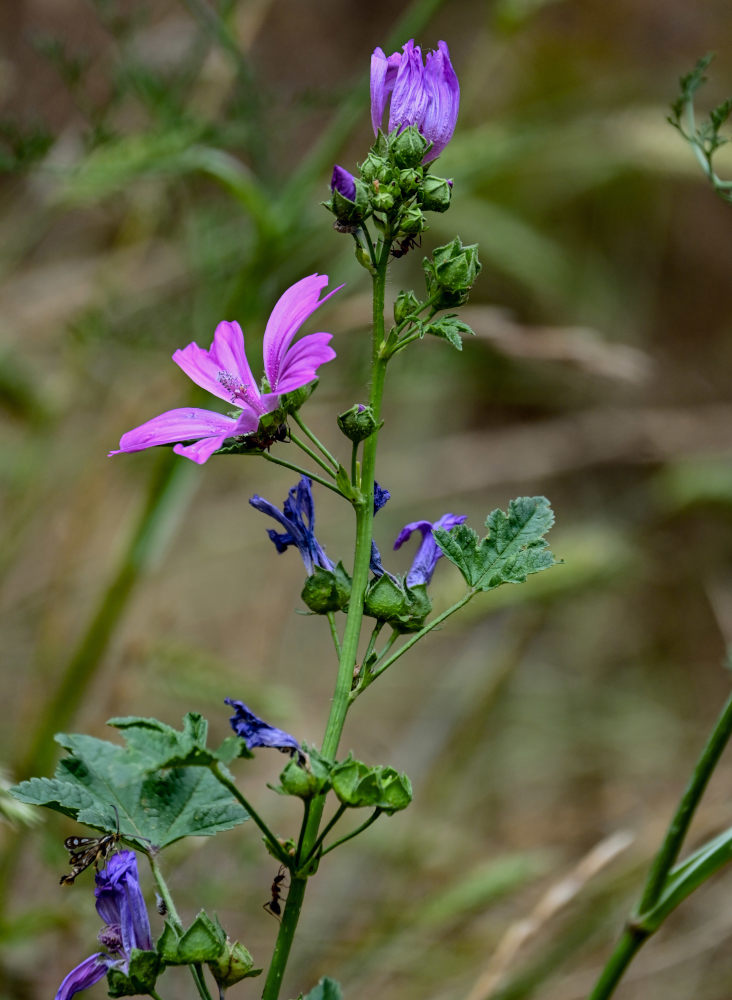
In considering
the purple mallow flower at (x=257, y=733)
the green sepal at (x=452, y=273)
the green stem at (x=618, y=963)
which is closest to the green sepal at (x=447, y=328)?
the green sepal at (x=452, y=273)

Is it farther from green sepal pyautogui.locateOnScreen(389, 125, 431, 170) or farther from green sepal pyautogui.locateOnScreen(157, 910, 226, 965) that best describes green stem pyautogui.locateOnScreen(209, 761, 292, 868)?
green sepal pyautogui.locateOnScreen(389, 125, 431, 170)

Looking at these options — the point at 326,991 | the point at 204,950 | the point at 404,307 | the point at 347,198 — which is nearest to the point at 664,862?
the point at 326,991

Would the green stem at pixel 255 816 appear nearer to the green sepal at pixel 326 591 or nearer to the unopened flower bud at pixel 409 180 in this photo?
the green sepal at pixel 326 591

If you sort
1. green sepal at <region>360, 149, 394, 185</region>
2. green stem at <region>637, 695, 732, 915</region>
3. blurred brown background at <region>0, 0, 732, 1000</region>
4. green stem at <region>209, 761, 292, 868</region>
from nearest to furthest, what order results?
green stem at <region>209, 761, 292, 868</region> → green sepal at <region>360, 149, 394, 185</region> → green stem at <region>637, 695, 732, 915</region> → blurred brown background at <region>0, 0, 732, 1000</region>

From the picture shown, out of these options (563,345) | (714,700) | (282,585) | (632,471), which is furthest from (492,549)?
(632,471)

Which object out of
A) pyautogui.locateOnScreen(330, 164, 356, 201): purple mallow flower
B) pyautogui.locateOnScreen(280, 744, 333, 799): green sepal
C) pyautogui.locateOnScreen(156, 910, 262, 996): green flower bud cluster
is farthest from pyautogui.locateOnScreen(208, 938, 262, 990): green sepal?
pyautogui.locateOnScreen(330, 164, 356, 201): purple mallow flower
